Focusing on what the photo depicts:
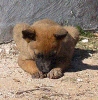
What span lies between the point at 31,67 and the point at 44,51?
60 cm

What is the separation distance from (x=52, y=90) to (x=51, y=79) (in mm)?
530

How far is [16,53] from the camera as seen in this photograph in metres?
8.92

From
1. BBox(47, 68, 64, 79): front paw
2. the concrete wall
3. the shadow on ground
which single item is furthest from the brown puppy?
the concrete wall

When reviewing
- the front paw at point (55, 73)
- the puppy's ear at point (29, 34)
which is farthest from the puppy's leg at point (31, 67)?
the puppy's ear at point (29, 34)

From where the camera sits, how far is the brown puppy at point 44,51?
730 cm

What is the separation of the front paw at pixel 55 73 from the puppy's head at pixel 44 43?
0.25ft

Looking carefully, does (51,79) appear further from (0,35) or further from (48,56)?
(0,35)

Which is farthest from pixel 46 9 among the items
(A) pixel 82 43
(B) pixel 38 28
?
(B) pixel 38 28

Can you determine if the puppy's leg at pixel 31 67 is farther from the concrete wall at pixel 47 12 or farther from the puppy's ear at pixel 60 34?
the concrete wall at pixel 47 12

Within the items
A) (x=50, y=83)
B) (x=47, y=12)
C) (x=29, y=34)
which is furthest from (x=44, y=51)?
(x=47, y=12)

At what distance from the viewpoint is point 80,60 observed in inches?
344

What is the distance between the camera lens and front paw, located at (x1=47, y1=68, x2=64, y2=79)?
292 inches

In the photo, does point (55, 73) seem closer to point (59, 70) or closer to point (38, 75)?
point (59, 70)

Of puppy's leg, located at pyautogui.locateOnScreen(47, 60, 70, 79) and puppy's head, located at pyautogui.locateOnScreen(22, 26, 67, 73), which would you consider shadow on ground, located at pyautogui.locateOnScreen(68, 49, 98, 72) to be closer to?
puppy's leg, located at pyautogui.locateOnScreen(47, 60, 70, 79)
